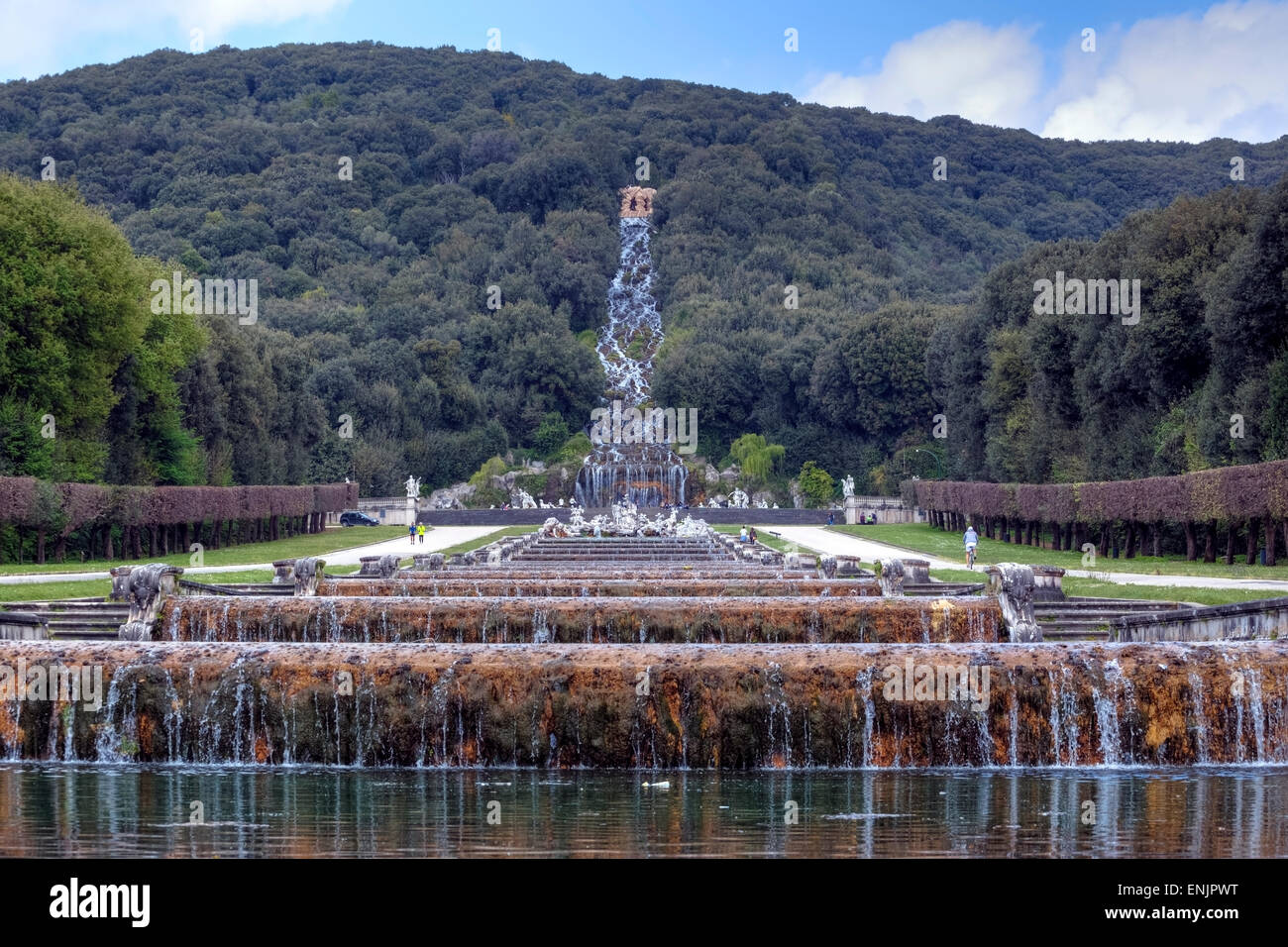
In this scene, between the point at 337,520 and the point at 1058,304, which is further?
the point at 337,520

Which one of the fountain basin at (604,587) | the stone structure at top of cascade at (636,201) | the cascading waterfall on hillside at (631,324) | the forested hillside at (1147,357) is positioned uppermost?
the stone structure at top of cascade at (636,201)

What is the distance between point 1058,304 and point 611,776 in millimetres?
54843

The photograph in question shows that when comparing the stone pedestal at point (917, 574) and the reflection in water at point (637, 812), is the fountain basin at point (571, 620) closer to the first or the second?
the stone pedestal at point (917, 574)

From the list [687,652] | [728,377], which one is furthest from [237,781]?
[728,377]

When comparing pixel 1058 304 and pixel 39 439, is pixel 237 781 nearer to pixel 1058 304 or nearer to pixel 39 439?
pixel 39 439

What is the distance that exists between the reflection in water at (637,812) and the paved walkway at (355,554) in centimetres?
1990

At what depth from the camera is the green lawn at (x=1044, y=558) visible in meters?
36.8

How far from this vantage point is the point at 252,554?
52531 mm

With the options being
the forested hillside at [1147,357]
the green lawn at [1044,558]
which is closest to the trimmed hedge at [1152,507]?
the green lawn at [1044,558]

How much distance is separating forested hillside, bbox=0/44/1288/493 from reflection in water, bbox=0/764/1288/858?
36237 mm

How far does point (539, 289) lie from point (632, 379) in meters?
13.1

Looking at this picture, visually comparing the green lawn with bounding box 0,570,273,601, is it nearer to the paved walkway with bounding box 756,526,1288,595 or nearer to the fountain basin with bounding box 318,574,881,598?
the fountain basin with bounding box 318,574,881,598

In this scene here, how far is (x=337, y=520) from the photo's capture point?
294ft
